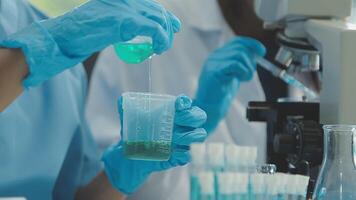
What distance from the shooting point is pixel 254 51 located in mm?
1756

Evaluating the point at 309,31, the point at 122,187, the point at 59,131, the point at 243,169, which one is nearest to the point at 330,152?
the point at 243,169

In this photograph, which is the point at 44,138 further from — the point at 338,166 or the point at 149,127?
the point at 338,166

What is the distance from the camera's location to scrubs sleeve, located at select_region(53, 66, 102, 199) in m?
1.56

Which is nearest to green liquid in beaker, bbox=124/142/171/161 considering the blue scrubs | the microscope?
the microscope

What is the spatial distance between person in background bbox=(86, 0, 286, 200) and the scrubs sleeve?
23 cm

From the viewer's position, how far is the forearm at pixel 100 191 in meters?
1.55

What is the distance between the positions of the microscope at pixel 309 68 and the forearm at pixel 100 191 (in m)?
0.48

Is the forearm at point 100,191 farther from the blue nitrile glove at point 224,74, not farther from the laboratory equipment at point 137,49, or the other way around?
the laboratory equipment at point 137,49

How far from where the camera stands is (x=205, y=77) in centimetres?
178

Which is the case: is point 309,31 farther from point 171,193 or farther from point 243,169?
point 171,193

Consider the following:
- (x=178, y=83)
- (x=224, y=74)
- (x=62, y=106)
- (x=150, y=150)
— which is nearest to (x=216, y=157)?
(x=150, y=150)

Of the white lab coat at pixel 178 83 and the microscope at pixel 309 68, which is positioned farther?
the white lab coat at pixel 178 83

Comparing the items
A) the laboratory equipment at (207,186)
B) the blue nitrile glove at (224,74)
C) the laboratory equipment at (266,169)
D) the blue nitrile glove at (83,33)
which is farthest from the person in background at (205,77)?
the laboratory equipment at (207,186)

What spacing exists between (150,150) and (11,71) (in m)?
0.32
